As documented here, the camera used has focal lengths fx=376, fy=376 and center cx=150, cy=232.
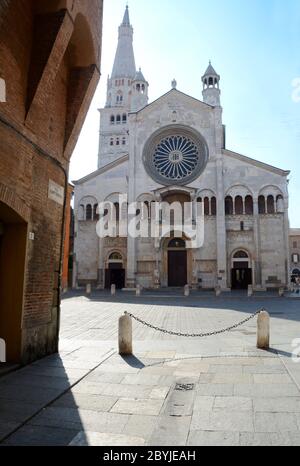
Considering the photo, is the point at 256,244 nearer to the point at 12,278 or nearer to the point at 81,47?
the point at 81,47

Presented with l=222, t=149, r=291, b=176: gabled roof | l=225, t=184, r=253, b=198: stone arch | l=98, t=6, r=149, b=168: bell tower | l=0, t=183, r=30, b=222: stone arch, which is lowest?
l=0, t=183, r=30, b=222: stone arch

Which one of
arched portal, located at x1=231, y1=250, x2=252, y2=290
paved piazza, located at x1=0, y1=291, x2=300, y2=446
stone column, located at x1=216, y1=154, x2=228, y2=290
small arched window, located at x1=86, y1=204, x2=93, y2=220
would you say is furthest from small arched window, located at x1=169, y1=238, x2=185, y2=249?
paved piazza, located at x1=0, y1=291, x2=300, y2=446

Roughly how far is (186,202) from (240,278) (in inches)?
337

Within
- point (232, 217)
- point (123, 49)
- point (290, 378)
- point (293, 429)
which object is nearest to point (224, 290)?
point (232, 217)

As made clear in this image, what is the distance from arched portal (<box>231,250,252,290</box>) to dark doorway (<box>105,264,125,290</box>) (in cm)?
1042

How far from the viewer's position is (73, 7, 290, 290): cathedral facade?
33594 mm

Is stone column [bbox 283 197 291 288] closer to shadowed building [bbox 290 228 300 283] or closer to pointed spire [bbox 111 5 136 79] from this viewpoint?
pointed spire [bbox 111 5 136 79]

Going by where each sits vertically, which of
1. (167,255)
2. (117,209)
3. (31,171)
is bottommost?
(31,171)

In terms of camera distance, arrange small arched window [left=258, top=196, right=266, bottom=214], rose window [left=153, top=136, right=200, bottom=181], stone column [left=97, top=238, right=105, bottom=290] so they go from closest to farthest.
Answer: small arched window [left=258, top=196, right=266, bottom=214] < stone column [left=97, top=238, right=105, bottom=290] < rose window [left=153, top=136, right=200, bottom=181]

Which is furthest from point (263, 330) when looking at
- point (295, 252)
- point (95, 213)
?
point (295, 252)

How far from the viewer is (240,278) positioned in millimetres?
34406

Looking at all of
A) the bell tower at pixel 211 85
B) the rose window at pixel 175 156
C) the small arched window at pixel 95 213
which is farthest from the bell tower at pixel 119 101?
the small arched window at pixel 95 213

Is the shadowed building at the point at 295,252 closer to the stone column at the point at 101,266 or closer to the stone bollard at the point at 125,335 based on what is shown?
the stone column at the point at 101,266
